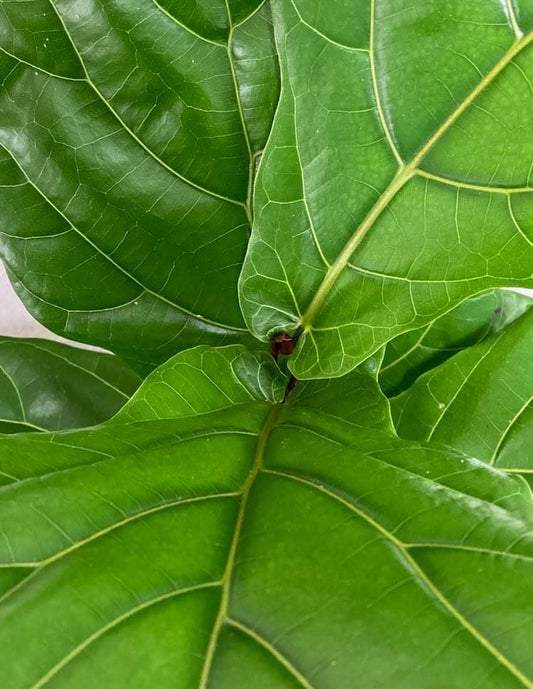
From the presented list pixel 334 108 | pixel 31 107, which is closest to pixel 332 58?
pixel 334 108

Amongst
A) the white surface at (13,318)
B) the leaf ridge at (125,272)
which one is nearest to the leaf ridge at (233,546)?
the leaf ridge at (125,272)

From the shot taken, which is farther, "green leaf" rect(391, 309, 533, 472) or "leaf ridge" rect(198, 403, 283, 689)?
"green leaf" rect(391, 309, 533, 472)

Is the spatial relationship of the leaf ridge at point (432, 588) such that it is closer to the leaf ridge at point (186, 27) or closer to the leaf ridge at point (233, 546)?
the leaf ridge at point (233, 546)

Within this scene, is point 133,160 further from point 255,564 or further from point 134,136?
point 255,564

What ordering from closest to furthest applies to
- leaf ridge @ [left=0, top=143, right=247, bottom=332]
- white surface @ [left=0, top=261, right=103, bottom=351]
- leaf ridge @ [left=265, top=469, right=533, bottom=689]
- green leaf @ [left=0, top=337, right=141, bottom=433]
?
leaf ridge @ [left=265, top=469, right=533, bottom=689] < leaf ridge @ [left=0, top=143, right=247, bottom=332] < green leaf @ [left=0, top=337, right=141, bottom=433] < white surface @ [left=0, top=261, right=103, bottom=351]

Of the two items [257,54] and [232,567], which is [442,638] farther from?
[257,54]

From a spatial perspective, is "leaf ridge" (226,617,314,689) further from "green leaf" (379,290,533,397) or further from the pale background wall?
the pale background wall

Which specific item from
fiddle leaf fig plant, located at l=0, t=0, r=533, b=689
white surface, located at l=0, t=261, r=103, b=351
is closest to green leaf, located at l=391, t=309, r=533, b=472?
fiddle leaf fig plant, located at l=0, t=0, r=533, b=689
